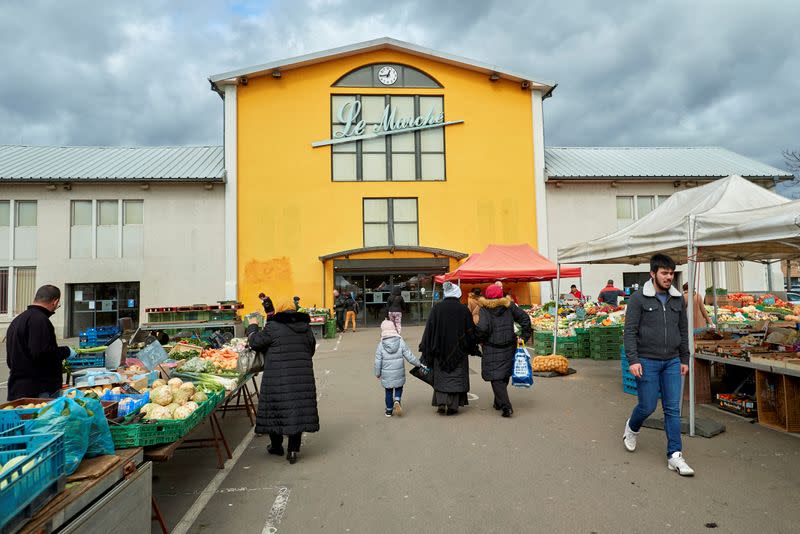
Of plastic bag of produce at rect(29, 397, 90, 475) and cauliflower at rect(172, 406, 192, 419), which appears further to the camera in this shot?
cauliflower at rect(172, 406, 192, 419)

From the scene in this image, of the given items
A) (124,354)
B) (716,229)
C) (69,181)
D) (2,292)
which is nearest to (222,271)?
(69,181)

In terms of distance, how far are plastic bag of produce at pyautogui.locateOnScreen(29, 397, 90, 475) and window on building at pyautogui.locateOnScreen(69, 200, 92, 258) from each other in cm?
2168

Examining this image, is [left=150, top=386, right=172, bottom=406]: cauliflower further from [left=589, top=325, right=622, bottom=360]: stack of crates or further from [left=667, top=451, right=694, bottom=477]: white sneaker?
[left=589, top=325, right=622, bottom=360]: stack of crates

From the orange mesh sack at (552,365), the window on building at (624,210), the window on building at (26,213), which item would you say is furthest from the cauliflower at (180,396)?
the window on building at (624,210)

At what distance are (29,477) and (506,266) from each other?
45.2ft

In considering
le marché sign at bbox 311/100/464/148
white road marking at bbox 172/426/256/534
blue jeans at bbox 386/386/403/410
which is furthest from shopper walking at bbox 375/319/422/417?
le marché sign at bbox 311/100/464/148

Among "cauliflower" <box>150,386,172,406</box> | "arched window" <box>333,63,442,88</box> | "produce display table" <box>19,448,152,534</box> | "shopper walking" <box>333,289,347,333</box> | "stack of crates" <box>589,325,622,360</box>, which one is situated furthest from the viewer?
"arched window" <box>333,63,442,88</box>

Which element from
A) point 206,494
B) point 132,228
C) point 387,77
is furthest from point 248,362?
point 387,77

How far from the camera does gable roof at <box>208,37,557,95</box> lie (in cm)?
2231

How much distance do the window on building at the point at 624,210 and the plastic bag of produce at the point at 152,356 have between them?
2266 cm

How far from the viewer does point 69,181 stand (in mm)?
21297

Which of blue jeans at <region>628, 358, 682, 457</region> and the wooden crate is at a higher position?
blue jeans at <region>628, 358, 682, 457</region>

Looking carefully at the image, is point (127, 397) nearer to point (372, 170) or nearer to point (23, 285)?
point (372, 170)

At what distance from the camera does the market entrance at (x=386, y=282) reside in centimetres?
2234
